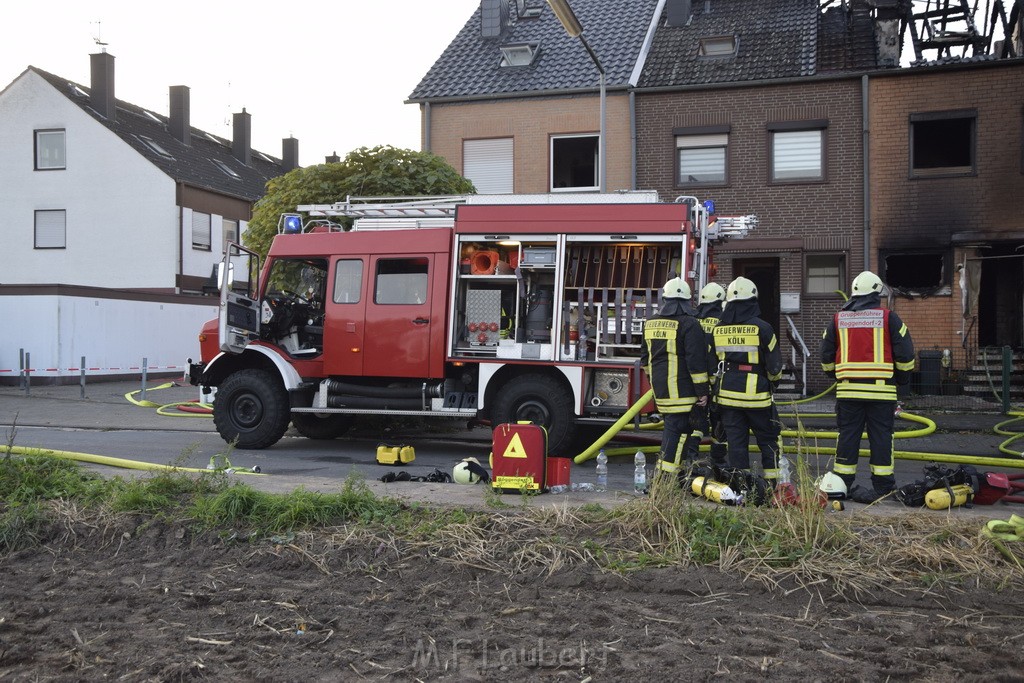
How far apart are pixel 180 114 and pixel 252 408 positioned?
91.4ft

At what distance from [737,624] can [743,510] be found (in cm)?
124

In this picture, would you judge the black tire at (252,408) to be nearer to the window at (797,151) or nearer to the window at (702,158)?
the window at (702,158)

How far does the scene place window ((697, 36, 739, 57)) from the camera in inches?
803

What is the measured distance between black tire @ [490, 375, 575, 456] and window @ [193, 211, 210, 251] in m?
23.4

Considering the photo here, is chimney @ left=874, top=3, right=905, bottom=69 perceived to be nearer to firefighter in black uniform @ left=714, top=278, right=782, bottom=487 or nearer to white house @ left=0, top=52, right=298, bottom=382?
firefighter in black uniform @ left=714, top=278, right=782, bottom=487

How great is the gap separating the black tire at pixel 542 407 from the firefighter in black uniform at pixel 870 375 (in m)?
Result: 3.12

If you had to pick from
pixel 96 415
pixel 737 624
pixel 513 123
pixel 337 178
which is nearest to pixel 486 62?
pixel 513 123

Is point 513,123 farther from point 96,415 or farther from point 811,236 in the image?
point 96,415

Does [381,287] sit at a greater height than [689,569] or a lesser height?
greater

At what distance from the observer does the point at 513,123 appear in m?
20.7

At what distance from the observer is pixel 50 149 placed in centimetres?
3069

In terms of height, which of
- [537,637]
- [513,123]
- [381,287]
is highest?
[513,123]

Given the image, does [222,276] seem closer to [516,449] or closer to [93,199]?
[516,449]

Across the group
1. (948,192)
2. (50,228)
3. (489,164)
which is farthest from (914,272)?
(50,228)
